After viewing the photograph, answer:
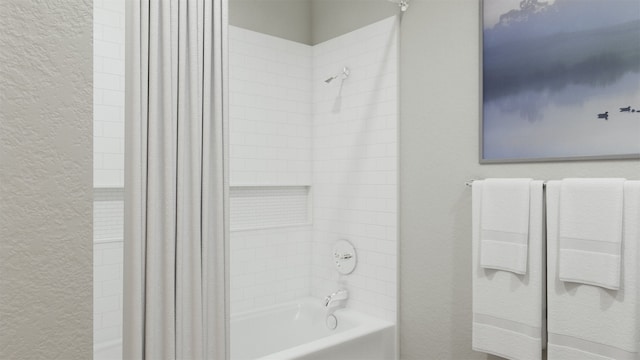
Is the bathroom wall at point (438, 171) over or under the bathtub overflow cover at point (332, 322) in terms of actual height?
over

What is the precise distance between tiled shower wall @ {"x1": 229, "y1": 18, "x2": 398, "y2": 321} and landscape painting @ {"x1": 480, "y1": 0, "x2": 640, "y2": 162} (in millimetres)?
609

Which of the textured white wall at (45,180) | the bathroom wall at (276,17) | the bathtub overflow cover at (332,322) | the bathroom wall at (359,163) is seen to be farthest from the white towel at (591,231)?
the bathroom wall at (276,17)

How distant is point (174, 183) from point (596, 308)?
1.58 metres

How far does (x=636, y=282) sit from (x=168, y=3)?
185cm

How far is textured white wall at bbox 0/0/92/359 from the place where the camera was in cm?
64

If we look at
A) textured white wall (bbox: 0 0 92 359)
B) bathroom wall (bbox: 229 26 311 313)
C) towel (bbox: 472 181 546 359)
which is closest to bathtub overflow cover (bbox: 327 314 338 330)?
bathroom wall (bbox: 229 26 311 313)

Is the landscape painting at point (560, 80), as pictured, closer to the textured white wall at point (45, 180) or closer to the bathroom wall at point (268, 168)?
the bathroom wall at point (268, 168)

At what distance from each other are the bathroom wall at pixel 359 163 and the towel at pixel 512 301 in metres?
0.59

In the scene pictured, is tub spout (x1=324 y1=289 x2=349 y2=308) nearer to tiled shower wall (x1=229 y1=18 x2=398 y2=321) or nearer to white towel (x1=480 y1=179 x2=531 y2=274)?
tiled shower wall (x1=229 y1=18 x2=398 y2=321)

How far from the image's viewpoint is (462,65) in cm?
228

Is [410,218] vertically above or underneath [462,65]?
underneath

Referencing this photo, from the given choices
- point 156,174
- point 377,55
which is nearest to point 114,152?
point 156,174

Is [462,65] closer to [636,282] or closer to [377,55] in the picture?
[377,55]

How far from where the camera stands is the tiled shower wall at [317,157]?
2654 mm
